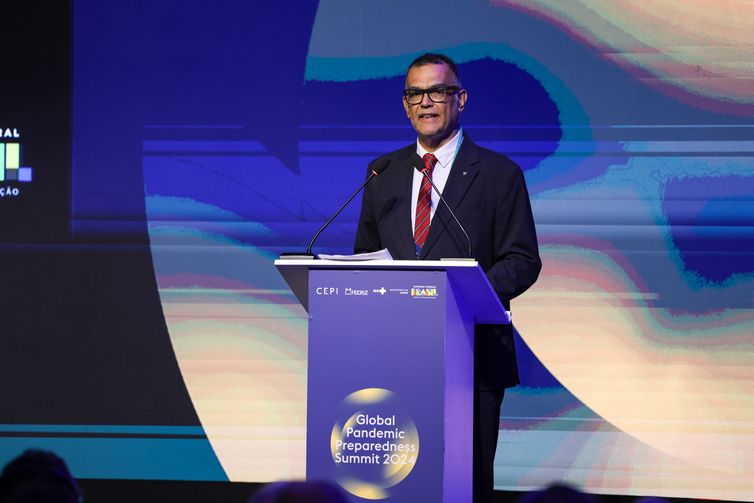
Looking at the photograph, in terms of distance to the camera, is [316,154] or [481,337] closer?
[481,337]

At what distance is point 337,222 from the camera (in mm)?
5898

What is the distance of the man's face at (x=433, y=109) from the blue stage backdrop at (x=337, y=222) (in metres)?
1.63

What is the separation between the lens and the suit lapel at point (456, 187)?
3984 millimetres

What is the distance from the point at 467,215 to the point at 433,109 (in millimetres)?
429

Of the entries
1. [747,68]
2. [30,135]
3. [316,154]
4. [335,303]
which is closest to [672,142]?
[747,68]

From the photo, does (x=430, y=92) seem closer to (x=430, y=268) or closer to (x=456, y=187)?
(x=456, y=187)

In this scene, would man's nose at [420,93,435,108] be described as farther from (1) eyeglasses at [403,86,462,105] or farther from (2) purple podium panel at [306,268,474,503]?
(2) purple podium panel at [306,268,474,503]

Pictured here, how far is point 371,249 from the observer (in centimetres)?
432

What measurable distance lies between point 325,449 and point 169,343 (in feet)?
9.26

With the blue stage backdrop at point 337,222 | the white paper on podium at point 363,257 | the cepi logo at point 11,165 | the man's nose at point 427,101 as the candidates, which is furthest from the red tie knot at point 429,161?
the cepi logo at point 11,165

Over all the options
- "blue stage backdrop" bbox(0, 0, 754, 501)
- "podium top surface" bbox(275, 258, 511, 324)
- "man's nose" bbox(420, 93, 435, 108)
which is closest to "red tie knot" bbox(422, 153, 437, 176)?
"man's nose" bbox(420, 93, 435, 108)

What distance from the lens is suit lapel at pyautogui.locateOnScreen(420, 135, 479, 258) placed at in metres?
3.98

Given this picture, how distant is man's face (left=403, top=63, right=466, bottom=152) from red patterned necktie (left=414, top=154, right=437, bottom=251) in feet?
0.28

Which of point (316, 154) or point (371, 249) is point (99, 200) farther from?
point (371, 249)
